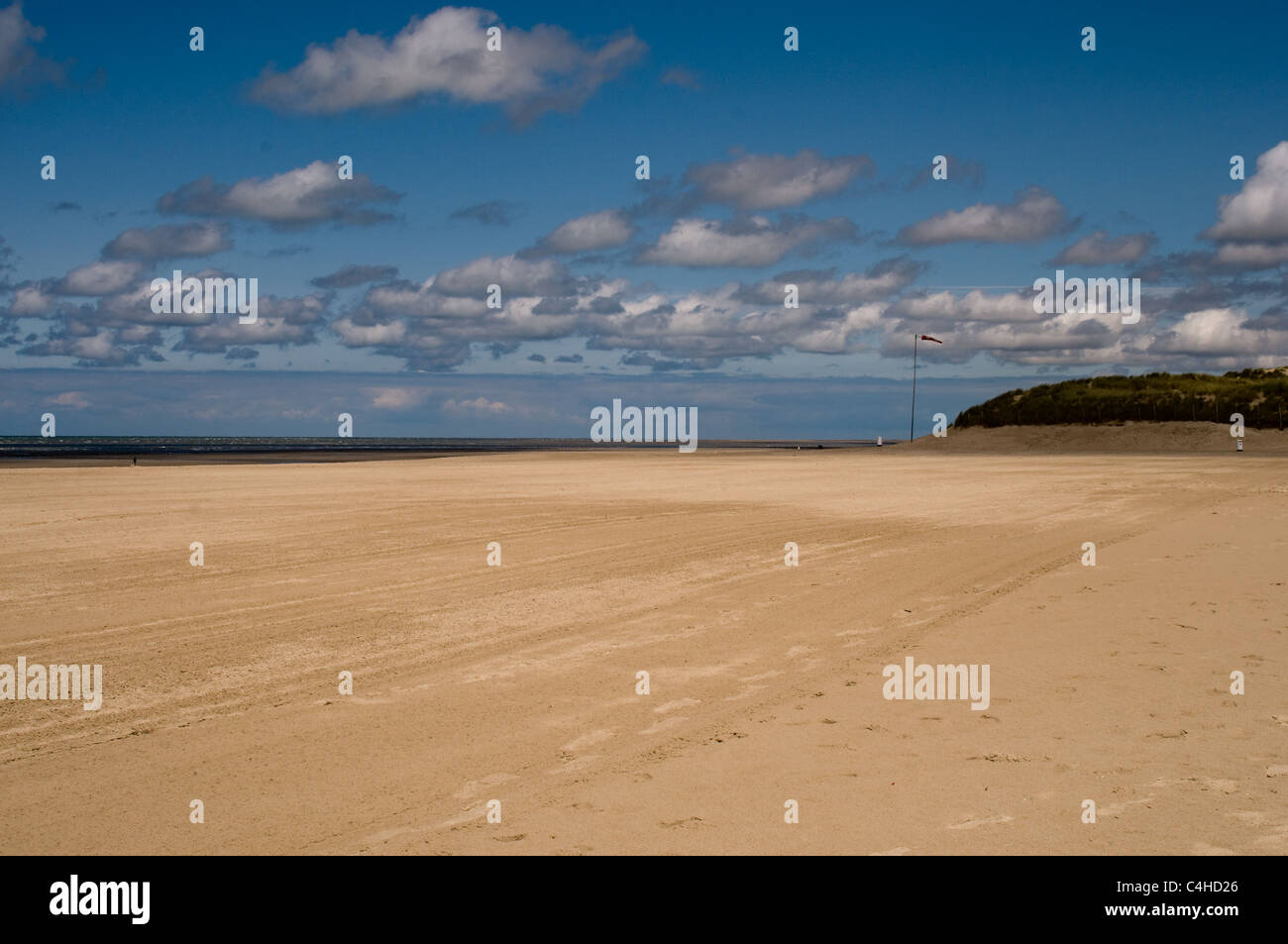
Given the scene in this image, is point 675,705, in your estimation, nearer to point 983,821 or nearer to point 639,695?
point 639,695

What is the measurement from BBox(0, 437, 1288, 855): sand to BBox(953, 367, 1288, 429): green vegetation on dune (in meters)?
55.5

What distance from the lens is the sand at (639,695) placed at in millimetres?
5312

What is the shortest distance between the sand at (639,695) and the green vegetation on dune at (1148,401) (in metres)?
55.5

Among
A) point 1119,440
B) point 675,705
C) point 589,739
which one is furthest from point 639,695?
point 1119,440

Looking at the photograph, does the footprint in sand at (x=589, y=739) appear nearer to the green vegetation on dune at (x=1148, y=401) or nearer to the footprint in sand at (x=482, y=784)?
the footprint in sand at (x=482, y=784)

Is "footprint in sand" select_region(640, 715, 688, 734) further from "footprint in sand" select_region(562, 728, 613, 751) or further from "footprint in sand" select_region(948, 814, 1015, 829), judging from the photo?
"footprint in sand" select_region(948, 814, 1015, 829)

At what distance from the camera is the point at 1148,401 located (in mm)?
67938

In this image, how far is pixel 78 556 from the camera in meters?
13.9
